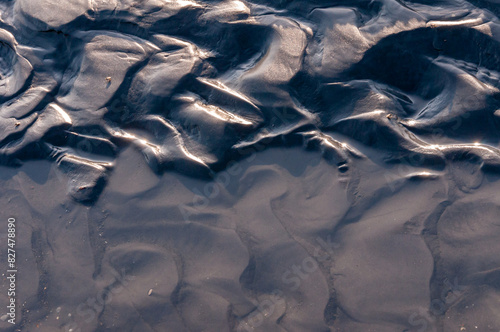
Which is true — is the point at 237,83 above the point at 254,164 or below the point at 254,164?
above

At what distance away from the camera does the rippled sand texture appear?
2074mm

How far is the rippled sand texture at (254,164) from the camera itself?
207 centimetres

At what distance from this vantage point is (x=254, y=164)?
2.48 meters

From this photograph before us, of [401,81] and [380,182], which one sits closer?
[380,182]

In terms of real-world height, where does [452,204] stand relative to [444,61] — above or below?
below

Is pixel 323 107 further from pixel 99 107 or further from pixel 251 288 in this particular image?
pixel 99 107

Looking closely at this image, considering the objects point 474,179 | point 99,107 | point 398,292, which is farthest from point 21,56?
point 474,179

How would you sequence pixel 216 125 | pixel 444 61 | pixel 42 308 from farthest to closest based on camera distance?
pixel 444 61, pixel 216 125, pixel 42 308

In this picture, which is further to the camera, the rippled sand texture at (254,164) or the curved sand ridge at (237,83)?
the curved sand ridge at (237,83)

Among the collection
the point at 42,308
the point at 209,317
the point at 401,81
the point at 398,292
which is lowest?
the point at 42,308

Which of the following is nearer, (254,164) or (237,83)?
(254,164)

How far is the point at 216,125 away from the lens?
2504mm

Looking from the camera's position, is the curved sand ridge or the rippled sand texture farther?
the curved sand ridge

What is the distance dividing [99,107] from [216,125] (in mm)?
900
